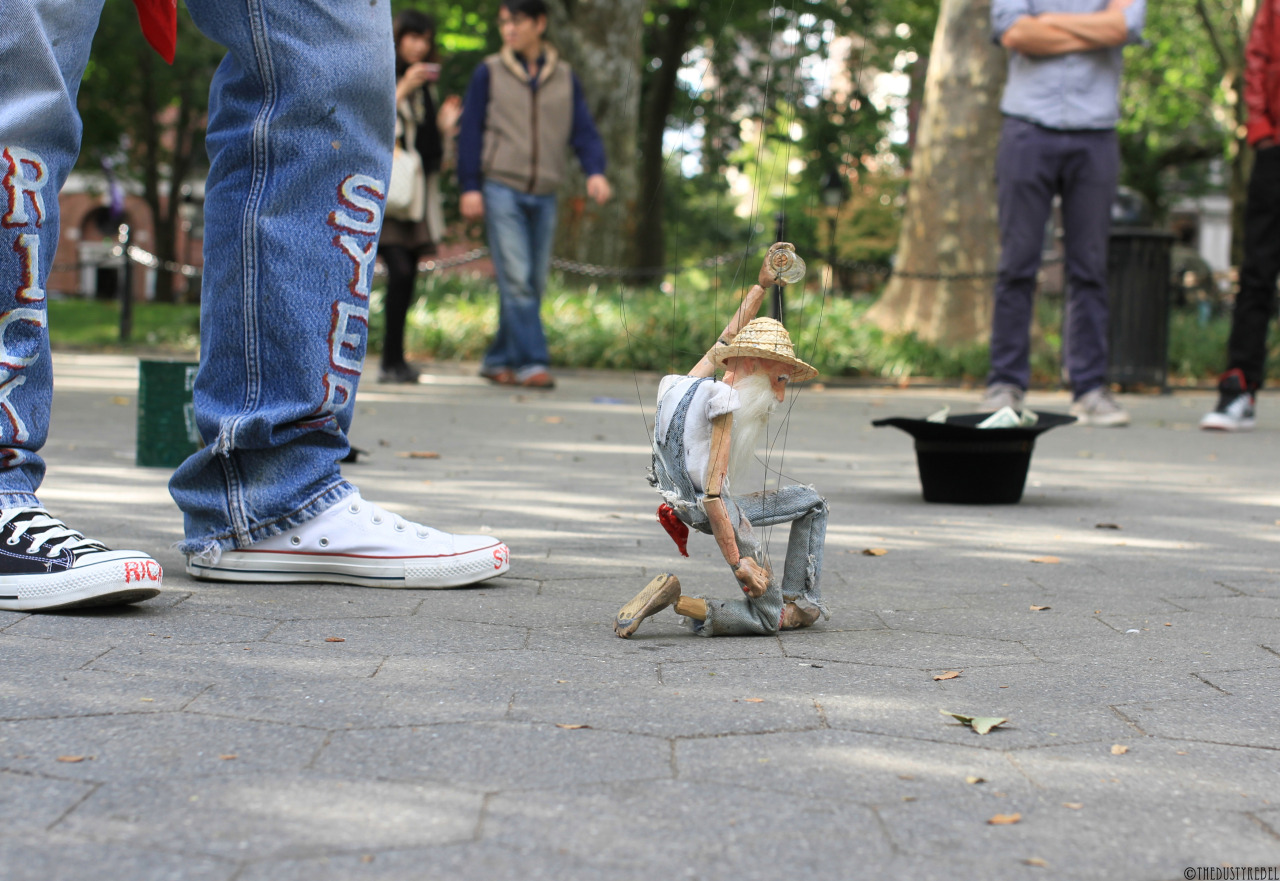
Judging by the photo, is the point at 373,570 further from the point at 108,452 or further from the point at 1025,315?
the point at 1025,315

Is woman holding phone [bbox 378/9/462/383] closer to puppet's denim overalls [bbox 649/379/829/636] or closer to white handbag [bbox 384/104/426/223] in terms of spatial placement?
white handbag [bbox 384/104/426/223]

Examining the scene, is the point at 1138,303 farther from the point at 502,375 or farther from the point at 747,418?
the point at 747,418

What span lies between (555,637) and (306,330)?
915 millimetres

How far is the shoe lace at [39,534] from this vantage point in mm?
2564

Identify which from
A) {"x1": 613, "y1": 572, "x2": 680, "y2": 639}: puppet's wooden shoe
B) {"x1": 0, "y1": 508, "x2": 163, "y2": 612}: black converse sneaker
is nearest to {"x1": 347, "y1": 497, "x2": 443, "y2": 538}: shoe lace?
{"x1": 0, "y1": 508, "x2": 163, "y2": 612}: black converse sneaker

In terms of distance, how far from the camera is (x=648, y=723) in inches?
77.4

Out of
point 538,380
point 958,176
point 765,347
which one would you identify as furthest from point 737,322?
point 958,176

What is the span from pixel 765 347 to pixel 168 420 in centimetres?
319

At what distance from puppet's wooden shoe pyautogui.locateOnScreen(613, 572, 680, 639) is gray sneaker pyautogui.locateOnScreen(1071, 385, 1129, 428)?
579 cm

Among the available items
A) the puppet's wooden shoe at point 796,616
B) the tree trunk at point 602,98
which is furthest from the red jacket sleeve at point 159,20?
the tree trunk at point 602,98

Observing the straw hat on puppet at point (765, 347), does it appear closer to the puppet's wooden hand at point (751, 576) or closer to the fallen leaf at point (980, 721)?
the puppet's wooden hand at point (751, 576)

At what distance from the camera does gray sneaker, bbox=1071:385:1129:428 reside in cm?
784

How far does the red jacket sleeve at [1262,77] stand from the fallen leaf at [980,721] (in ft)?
19.4

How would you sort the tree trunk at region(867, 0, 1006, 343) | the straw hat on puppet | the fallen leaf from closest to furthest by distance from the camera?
the fallen leaf
the straw hat on puppet
the tree trunk at region(867, 0, 1006, 343)
